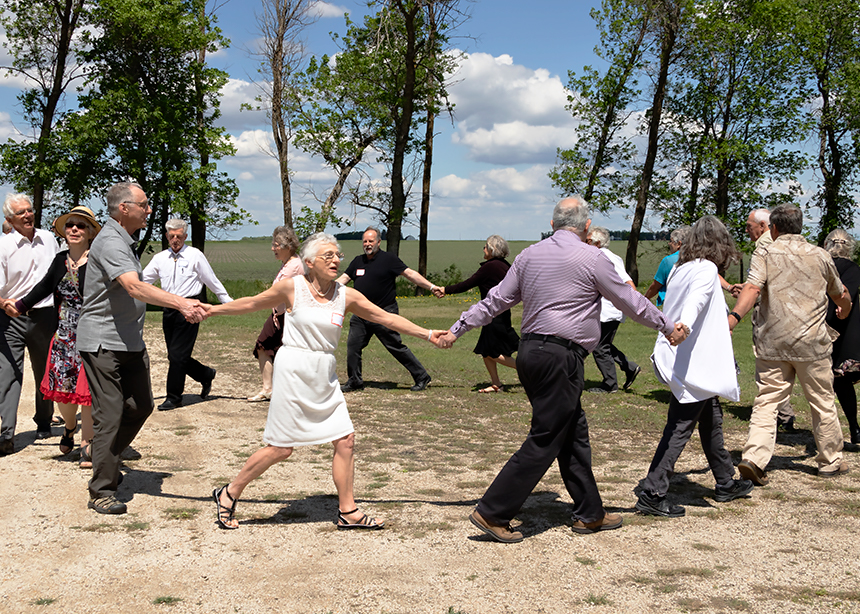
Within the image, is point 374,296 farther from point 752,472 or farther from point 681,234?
point 752,472

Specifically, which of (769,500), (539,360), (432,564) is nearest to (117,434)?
(432,564)

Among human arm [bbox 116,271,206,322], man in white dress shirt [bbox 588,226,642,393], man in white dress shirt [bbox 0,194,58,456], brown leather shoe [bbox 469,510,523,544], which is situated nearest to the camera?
brown leather shoe [bbox 469,510,523,544]

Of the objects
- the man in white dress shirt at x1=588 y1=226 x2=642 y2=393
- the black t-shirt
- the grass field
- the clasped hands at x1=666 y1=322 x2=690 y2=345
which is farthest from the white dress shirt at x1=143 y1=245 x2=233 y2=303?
the clasped hands at x1=666 y1=322 x2=690 y2=345

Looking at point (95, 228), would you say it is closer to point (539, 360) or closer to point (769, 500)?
point (539, 360)

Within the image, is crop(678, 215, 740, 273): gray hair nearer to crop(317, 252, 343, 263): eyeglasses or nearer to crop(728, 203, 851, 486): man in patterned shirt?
crop(728, 203, 851, 486): man in patterned shirt

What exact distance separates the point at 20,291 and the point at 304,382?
12.9 feet

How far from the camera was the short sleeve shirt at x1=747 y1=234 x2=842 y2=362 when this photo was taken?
6078 millimetres

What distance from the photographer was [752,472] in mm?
5887

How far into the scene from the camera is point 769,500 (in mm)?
5660

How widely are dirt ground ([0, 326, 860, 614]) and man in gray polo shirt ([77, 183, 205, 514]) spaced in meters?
0.33

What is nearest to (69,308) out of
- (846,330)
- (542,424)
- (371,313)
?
(371,313)

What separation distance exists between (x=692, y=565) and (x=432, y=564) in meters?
1.50

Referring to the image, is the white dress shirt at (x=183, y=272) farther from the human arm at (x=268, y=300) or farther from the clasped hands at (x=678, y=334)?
the clasped hands at (x=678, y=334)

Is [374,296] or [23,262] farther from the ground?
[23,262]
